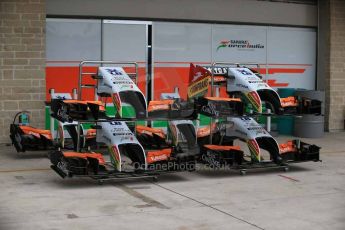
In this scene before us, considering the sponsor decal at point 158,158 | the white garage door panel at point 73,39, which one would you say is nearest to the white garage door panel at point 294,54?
the white garage door panel at point 73,39

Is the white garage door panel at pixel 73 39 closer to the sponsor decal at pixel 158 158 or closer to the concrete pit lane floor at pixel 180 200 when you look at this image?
the concrete pit lane floor at pixel 180 200

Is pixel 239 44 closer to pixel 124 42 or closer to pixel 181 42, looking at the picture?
pixel 181 42

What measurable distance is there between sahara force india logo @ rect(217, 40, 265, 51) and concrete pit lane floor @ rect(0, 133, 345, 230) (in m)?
5.10

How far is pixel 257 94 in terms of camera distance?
Answer: 9.38 metres

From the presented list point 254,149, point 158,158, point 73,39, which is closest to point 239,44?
point 73,39

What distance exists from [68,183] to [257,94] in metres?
3.30

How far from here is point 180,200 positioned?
24.3 feet

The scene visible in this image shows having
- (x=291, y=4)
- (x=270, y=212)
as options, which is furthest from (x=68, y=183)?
(x=291, y=4)

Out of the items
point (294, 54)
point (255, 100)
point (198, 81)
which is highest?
point (294, 54)

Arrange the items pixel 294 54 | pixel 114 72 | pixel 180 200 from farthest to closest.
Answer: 1. pixel 294 54
2. pixel 114 72
3. pixel 180 200

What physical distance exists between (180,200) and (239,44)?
780cm

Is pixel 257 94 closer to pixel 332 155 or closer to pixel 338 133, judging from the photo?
pixel 332 155

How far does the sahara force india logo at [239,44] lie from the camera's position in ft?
47.0

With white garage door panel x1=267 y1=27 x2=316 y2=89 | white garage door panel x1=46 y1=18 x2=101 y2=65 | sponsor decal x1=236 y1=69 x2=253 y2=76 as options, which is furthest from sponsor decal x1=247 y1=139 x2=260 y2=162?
white garage door panel x1=267 y1=27 x2=316 y2=89
